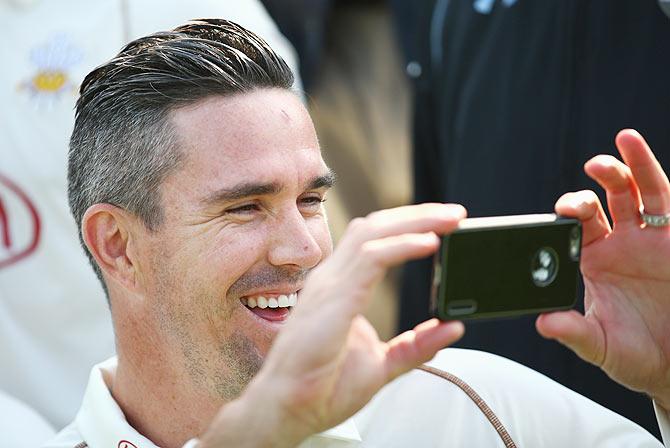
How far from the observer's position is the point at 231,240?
2664 mm

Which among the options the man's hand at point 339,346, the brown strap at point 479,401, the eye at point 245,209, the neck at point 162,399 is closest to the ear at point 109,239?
the neck at point 162,399

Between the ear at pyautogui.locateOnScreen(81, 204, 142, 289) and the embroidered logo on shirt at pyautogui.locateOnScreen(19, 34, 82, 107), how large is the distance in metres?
0.98

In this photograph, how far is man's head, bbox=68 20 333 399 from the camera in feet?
8.74

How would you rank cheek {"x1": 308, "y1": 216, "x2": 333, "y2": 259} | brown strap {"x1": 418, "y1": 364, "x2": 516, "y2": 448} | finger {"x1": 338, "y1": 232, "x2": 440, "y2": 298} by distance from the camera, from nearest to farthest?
finger {"x1": 338, "y1": 232, "x2": 440, "y2": 298} < brown strap {"x1": 418, "y1": 364, "x2": 516, "y2": 448} < cheek {"x1": 308, "y1": 216, "x2": 333, "y2": 259}

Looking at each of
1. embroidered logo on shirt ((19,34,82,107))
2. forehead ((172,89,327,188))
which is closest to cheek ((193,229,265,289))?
forehead ((172,89,327,188))

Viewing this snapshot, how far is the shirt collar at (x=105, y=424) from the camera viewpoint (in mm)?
2754

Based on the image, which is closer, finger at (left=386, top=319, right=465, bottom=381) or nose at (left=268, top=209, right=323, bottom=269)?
finger at (left=386, top=319, right=465, bottom=381)

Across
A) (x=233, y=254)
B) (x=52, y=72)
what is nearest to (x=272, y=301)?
(x=233, y=254)

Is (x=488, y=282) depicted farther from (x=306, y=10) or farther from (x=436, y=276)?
(x=306, y=10)

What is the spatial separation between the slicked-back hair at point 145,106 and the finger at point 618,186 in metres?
0.79

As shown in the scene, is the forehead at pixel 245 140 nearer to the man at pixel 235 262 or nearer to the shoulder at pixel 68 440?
the man at pixel 235 262

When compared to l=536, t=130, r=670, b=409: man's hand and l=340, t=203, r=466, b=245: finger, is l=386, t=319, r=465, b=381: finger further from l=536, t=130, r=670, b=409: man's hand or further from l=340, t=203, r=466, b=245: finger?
l=536, t=130, r=670, b=409: man's hand

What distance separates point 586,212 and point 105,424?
3.67 ft

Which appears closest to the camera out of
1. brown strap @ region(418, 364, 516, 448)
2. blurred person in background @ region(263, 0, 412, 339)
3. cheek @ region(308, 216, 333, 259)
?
brown strap @ region(418, 364, 516, 448)
